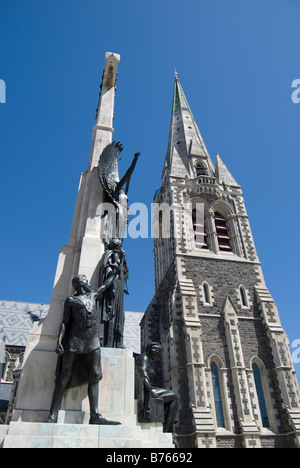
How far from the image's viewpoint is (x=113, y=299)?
520 cm

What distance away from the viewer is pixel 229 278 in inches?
869

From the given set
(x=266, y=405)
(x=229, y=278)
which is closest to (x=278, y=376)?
(x=266, y=405)

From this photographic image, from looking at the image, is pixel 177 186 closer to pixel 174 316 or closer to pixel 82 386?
pixel 174 316

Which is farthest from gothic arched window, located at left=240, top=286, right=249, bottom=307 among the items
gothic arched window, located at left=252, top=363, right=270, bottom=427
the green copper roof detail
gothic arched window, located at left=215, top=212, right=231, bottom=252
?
the green copper roof detail

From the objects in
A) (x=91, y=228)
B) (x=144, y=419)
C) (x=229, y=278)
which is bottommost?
(x=144, y=419)

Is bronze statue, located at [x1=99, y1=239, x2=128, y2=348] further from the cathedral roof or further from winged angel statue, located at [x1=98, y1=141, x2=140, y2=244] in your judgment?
the cathedral roof

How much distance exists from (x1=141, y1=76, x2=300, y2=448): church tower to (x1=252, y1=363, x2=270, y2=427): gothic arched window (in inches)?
2.0

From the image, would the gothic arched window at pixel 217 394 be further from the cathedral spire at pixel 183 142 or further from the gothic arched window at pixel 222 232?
the cathedral spire at pixel 183 142

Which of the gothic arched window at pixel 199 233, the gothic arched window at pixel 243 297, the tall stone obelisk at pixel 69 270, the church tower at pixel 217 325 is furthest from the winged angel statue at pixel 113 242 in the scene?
the gothic arched window at pixel 199 233

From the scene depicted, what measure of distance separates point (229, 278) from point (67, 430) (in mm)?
19451

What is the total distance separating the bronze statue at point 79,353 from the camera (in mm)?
4124

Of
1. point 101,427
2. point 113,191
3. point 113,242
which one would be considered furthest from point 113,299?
point 113,191

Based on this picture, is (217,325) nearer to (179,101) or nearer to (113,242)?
(113,242)

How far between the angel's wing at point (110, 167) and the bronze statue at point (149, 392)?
124 inches
